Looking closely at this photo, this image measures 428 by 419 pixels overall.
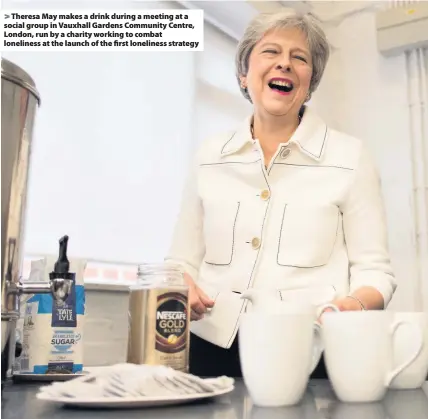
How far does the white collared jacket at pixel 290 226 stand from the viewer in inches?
37.6

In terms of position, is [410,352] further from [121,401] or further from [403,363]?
[121,401]

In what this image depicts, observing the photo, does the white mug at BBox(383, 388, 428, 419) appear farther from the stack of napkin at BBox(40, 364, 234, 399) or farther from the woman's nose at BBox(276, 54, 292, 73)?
the woman's nose at BBox(276, 54, 292, 73)

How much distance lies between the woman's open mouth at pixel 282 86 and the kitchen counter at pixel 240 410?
26.5 inches

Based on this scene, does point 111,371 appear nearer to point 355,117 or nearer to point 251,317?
point 251,317

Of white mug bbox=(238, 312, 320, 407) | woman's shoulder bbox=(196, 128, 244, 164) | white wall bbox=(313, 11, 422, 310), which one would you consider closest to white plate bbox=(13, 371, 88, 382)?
white mug bbox=(238, 312, 320, 407)

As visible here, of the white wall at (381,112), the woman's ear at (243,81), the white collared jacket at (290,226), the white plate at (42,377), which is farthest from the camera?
the white wall at (381,112)

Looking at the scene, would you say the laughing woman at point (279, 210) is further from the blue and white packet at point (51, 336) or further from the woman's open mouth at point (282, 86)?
the blue and white packet at point (51, 336)

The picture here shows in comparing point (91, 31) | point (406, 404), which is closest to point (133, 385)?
point (406, 404)

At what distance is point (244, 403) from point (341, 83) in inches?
94.7

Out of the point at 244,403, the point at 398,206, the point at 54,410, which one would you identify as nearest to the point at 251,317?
the point at 244,403

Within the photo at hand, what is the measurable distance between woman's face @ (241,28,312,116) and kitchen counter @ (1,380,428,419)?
2.16 feet

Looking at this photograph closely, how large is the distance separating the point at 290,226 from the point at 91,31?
1.47 feet

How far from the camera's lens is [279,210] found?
0.98 m

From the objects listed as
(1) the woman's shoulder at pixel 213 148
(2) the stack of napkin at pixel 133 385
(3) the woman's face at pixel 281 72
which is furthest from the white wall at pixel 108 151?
(2) the stack of napkin at pixel 133 385
